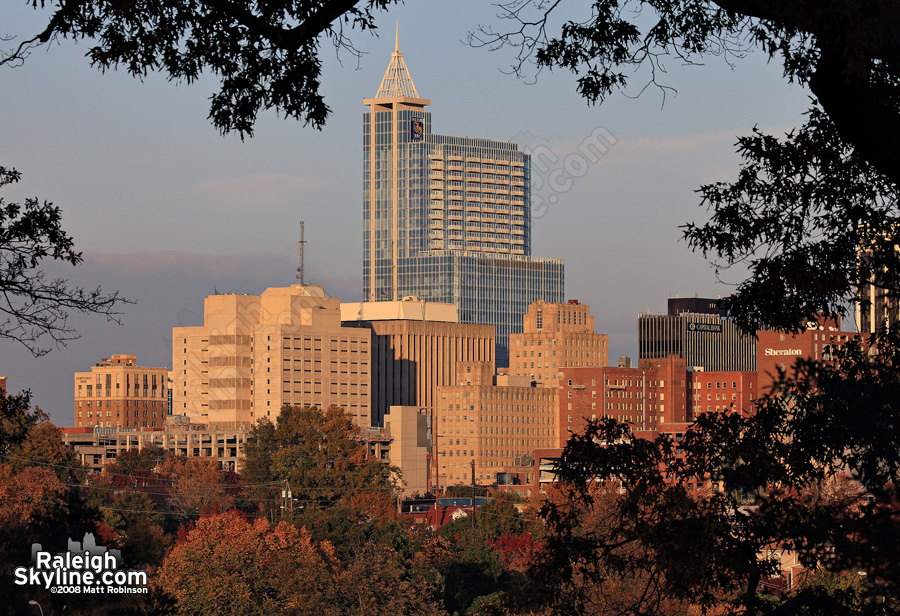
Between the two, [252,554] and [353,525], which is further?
[353,525]

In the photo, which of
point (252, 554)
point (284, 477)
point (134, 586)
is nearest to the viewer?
point (134, 586)

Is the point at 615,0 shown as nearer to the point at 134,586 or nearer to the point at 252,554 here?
the point at 134,586

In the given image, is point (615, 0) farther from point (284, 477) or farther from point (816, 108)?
point (284, 477)

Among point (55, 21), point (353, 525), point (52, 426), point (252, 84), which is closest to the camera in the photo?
point (55, 21)

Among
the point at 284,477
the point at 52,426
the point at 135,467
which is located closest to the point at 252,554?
the point at 52,426

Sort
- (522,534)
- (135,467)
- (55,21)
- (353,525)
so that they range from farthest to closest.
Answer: (135,467)
(522,534)
(353,525)
(55,21)

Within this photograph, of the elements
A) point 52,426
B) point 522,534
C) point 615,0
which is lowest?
point 522,534

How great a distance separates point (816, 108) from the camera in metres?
19.6

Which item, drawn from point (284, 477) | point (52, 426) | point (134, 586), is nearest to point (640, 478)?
point (134, 586)

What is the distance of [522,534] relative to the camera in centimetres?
14025

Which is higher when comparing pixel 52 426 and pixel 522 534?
pixel 52 426

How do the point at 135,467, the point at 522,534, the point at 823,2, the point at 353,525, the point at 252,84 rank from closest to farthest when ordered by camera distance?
the point at 823,2 → the point at 252,84 → the point at 353,525 → the point at 522,534 → the point at 135,467

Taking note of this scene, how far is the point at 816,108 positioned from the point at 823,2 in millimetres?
3545

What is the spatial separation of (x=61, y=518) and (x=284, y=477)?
9821 cm
